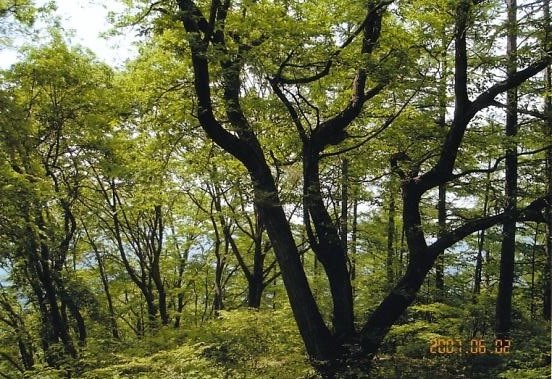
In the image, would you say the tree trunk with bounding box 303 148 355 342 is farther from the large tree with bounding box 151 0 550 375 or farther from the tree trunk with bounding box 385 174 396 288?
the tree trunk with bounding box 385 174 396 288

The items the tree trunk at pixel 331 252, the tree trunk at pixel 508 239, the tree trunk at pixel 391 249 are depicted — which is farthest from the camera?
the tree trunk at pixel 391 249

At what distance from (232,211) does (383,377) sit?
799 cm

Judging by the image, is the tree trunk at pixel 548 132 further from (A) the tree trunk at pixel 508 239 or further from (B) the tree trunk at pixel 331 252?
(B) the tree trunk at pixel 331 252

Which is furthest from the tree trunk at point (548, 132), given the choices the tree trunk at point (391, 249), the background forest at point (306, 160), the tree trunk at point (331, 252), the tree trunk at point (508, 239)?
the tree trunk at point (331, 252)

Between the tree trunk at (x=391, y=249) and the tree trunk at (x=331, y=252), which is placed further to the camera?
the tree trunk at (x=391, y=249)

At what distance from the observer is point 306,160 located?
8.64m

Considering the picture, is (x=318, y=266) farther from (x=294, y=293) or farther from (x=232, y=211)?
(x=294, y=293)

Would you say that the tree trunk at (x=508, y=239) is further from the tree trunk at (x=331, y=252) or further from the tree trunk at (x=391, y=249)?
the tree trunk at (x=331, y=252)

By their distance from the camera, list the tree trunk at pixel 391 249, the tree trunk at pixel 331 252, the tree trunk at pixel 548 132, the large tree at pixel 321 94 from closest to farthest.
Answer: the tree trunk at pixel 548 132, the large tree at pixel 321 94, the tree trunk at pixel 331 252, the tree trunk at pixel 391 249

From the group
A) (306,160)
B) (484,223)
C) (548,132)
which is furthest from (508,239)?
(306,160)

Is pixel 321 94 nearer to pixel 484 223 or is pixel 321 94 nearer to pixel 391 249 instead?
pixel 484 223

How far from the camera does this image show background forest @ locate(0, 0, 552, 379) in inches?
301

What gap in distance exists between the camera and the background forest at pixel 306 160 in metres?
7.64

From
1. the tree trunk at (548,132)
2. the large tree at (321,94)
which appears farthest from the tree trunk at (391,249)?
the tree trunk at (548,132)
